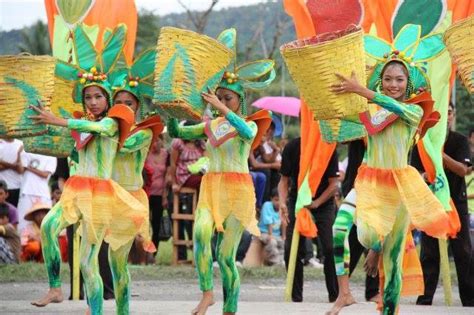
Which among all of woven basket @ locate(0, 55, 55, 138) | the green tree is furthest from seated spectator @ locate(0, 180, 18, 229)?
the green tree

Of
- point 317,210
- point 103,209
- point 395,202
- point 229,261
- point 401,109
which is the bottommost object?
point 229,261

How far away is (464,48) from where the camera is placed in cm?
915

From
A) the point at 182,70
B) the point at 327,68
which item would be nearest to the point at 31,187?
the point at 182,70

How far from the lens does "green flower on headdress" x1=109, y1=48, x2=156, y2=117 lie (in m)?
10.4

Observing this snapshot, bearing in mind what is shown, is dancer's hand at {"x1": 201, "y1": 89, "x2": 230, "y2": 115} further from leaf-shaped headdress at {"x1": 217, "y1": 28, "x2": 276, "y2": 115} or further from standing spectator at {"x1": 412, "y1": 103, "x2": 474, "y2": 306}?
standing spectator at {"x1": 412, "y1": 103, "x2": 474, "y2": 306}

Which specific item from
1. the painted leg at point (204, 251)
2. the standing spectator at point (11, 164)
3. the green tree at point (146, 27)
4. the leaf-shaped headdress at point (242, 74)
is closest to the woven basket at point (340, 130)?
the leaf-shaped headdress at point (242, 74)

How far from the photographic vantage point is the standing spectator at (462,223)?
12.4 m

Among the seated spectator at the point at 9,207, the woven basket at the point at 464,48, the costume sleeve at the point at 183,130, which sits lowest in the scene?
the seated spectator at the point at 9,207

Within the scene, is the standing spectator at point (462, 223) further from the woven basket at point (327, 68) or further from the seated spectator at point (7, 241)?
the seated spectator at point (7, 241)

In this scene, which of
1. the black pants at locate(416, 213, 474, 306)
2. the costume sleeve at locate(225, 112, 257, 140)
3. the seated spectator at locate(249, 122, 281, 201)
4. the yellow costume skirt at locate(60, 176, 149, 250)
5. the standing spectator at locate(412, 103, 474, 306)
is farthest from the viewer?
the seated spectator at locate(249, 122, 281, 201)

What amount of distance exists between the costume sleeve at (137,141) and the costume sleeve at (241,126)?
2.28 ft

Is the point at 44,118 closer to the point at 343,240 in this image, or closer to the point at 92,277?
the point at 92,277

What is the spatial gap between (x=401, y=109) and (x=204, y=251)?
2.12 m

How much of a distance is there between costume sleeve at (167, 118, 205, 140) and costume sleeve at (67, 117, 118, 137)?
0.80m
